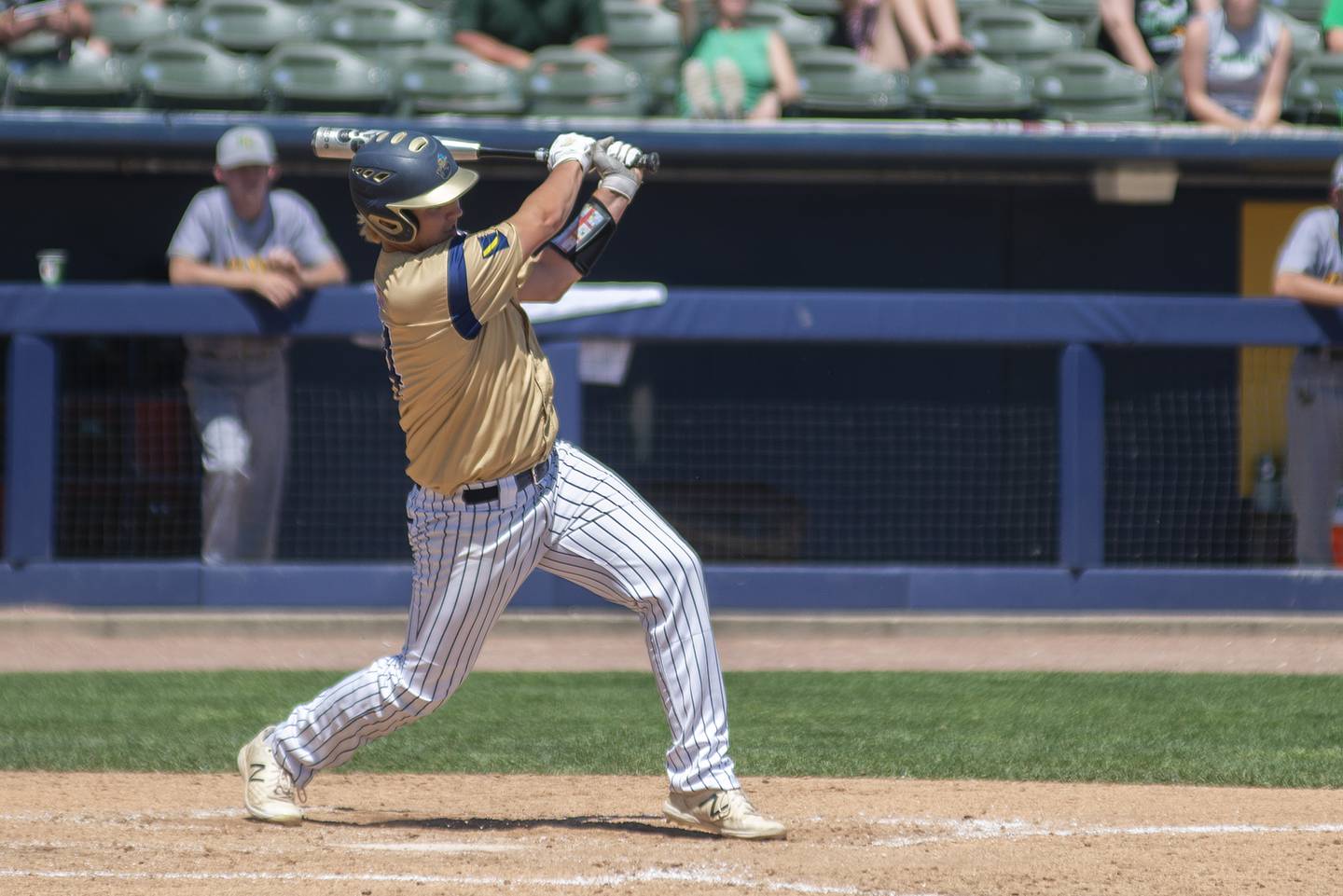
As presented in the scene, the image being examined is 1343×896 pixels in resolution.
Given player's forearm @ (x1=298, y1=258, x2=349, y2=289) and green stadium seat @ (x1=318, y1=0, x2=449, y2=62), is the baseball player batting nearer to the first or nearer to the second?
player's forearm @ (x1=298, y1=258, x2=349, y2=289)

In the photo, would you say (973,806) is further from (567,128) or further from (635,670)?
(567,128)

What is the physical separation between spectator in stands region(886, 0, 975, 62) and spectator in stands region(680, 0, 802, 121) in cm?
72

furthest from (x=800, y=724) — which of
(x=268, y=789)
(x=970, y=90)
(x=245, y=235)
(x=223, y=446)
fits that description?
(x=970, y=90)

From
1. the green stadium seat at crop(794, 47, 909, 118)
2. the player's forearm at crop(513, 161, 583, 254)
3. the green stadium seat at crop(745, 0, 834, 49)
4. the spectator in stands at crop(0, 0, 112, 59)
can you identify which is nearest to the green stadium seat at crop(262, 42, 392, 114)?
the spectator in stands at crop(0, 0, 112, 59)

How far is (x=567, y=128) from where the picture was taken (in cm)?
841

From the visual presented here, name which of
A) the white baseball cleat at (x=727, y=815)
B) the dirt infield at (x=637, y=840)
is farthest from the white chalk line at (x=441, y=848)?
the white baseball cleat at (x=727, y=815)

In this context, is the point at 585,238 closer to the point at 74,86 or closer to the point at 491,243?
the point at 491,243

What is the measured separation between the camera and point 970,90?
29.9 ft

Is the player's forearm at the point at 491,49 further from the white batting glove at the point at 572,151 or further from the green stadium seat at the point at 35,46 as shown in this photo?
the white batting glove at the point at 572,151

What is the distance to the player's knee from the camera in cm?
731

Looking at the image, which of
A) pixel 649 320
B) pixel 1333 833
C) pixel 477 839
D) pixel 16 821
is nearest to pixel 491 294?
pixel 477 839

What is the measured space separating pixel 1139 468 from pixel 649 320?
216cm

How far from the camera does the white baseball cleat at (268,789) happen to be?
4074 mm

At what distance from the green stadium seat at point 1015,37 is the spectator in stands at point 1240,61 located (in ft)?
3.20
